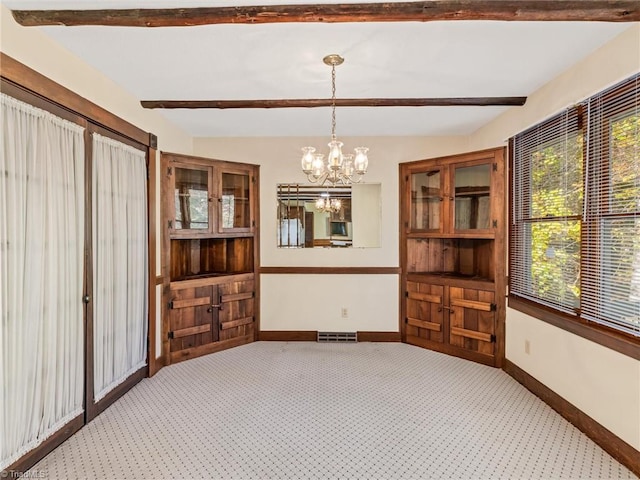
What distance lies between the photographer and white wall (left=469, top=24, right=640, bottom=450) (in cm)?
227

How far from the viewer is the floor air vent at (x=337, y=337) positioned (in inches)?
A: 189

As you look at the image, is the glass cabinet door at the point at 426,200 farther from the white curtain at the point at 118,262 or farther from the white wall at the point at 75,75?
the white curtain at the point at 118,262

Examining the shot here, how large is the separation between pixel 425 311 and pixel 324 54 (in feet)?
10.5

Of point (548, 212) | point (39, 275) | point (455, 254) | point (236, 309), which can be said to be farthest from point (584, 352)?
point (39, 275)

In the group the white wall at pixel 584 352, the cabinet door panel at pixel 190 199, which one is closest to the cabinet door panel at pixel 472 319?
the white wall at pixel 584 352

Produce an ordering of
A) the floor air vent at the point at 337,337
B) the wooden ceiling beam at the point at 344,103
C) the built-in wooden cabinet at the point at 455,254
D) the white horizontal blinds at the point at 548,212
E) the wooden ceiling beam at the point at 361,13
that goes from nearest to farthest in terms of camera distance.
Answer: the wooden ceiling beam at the point at 361,13 < the white horizontal blinds at the point at 548,212 < the wooden ceiling beam at the point at 344,103 < the built-in wooden cabinet at the point at 455,254 < the floor air vent at the point at 337,337

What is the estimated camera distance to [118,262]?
Result: 318 centimetres

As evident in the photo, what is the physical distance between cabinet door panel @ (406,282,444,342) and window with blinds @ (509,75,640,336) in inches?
39.5

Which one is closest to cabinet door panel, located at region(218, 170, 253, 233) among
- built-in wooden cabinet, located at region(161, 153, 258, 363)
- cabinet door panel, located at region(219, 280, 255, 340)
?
built-in wooden cabinet, located at region(161, 153, 258, 363)

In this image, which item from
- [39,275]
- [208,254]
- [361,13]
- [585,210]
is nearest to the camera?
[361,13]

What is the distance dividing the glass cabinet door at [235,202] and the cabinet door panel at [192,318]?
0.82 metres

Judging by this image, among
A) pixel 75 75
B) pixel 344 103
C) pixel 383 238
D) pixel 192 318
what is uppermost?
pixel 344 103

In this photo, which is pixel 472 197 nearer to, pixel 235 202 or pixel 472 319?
pixel 472 319

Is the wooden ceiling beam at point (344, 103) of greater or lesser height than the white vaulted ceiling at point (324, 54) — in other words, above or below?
below
